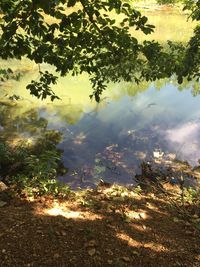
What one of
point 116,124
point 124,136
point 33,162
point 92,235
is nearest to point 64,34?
point 92,235

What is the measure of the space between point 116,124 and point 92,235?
11.1 m

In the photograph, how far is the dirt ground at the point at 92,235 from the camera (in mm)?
5605

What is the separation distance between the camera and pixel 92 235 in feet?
21.1

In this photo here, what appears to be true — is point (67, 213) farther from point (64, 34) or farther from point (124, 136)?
point (124, 136)

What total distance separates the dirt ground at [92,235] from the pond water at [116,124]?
3.62 m

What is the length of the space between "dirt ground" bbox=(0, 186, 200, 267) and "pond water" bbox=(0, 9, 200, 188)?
362 centimetres

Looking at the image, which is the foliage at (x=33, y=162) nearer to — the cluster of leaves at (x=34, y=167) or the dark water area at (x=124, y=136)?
the cluster of leaves at (x=34, y=167)

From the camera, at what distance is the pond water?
43.5ft

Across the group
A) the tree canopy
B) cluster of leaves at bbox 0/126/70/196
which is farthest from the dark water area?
the tree canopy

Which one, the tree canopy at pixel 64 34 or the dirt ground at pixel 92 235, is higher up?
the tree canopy at pixel 64 34

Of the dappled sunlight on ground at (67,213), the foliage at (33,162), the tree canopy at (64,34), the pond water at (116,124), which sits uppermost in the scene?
the tree canopy at (64,34)

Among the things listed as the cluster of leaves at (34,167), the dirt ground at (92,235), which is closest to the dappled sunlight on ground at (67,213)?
the dirt ground at (92,235)

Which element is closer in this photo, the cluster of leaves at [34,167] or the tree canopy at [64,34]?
the tree canopy at [64,34]

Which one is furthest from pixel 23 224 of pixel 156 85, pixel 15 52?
pixel 156 85
